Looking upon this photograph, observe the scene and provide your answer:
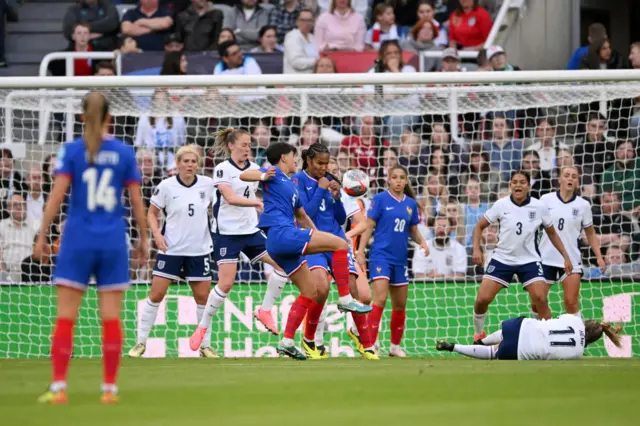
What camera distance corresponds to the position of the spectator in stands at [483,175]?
15.8 metres

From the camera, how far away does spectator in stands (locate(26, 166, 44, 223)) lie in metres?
15.2

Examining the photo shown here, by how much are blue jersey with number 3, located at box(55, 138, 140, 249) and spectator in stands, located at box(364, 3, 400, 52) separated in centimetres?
1164

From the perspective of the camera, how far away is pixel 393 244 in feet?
45.5

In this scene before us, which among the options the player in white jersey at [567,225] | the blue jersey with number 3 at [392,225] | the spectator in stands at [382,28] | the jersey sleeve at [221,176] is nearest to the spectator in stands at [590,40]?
the spectator in stands at [382,28]

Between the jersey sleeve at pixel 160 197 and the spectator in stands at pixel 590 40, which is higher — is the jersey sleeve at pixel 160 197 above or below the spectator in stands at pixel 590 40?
below

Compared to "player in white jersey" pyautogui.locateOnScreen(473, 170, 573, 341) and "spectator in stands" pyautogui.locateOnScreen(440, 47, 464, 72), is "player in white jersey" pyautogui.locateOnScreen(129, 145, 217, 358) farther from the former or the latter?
"spectator in stands" pyautogui.locateOnScreen(440, 47, 464, 72)

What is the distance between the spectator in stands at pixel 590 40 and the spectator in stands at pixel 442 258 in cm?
416

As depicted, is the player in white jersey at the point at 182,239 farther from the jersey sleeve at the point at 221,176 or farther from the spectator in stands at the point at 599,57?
the spectator in stands at the point at 599,57

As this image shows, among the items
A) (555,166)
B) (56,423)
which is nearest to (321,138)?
(555,166)

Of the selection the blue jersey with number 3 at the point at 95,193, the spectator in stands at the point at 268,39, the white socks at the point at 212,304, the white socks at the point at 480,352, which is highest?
the spectator in stands at the point at 268,39

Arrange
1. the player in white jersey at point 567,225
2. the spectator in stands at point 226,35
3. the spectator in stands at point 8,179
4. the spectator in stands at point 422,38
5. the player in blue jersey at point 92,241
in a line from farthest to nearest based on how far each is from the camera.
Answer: the spectator in stands at point 422,38 → the spectator in stands at point 226,35 → the spectator in stands at point 8,179 → the player in white jersey at point 567,225 → the player in blue jersey at point 92,241

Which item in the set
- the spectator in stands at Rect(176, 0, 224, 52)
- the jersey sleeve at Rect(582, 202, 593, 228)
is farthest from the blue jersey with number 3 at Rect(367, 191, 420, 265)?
the spectator in stands at Rect(176, 0, 224, 52)

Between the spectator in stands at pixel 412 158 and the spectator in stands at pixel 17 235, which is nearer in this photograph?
the spectator in stands at pixel 17 235

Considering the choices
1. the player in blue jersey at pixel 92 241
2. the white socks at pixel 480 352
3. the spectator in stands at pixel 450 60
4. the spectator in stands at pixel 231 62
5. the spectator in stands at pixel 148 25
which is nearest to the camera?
the player in blue jersey at pixel 92 241
